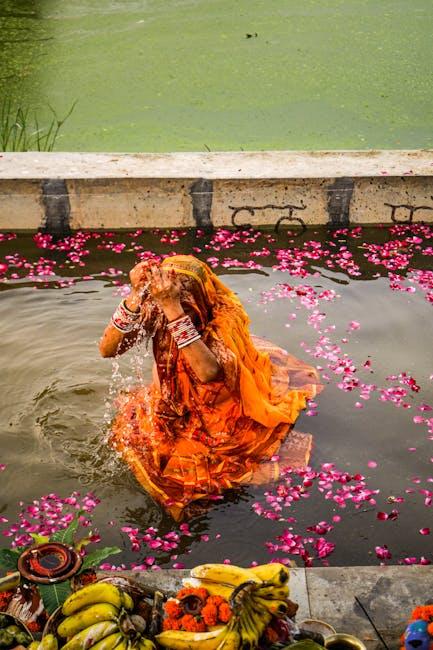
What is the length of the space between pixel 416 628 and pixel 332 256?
4.22 metres

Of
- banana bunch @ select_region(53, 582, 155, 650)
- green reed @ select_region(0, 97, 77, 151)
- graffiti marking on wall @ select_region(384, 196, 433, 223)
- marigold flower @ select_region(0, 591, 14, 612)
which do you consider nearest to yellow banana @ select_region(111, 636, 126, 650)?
banana bunch @ select_region(53, 582, 155, 650)

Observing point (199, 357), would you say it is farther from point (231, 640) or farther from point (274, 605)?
point (231, 640)

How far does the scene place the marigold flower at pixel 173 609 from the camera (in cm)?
229

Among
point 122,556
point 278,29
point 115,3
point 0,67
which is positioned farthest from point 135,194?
point 115,3

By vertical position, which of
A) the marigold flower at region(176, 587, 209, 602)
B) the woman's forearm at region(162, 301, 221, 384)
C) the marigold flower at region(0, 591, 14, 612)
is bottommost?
the marigold flower at region(0, 591, 14, 612)

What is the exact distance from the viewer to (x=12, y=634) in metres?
2.23

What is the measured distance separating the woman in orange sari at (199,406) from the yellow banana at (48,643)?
1697 millimetres

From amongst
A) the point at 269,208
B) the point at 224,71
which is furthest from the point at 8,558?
the point at 224,71

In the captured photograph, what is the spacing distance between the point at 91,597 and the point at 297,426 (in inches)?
99.6

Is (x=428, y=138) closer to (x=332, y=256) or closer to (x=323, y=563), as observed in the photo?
(x=332, y=256)

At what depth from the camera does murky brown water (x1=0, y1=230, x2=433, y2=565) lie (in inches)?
156

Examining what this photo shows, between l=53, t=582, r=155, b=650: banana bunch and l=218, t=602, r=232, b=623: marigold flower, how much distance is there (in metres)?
0.21

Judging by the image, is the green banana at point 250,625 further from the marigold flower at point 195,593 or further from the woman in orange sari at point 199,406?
the woman in orange sari at point 199,406

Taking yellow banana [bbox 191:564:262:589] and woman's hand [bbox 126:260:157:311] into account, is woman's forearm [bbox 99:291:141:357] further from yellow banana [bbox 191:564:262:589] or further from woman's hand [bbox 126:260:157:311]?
yellow banana [bbox 191:564:262:589]
